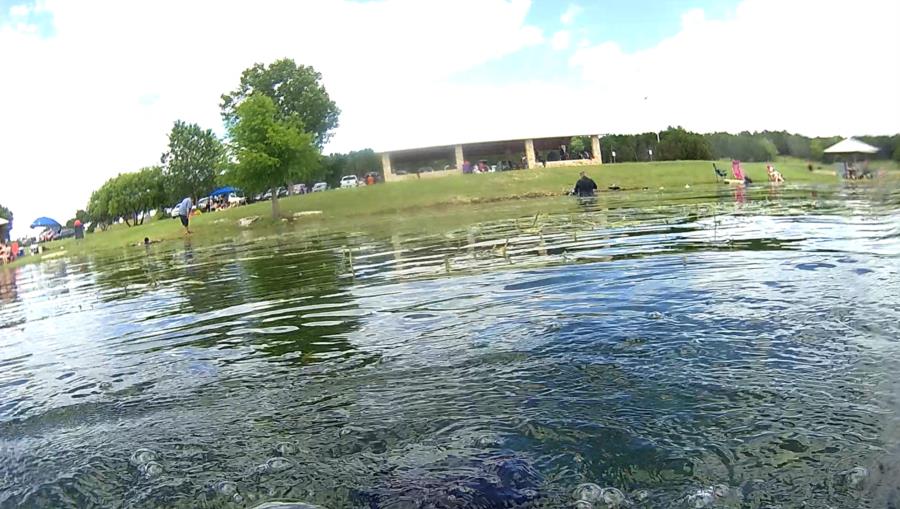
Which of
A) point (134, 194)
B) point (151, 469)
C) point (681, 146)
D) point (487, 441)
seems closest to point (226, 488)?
point (151, 469)

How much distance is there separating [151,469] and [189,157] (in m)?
80.6

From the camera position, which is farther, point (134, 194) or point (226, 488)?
point (134, 194)

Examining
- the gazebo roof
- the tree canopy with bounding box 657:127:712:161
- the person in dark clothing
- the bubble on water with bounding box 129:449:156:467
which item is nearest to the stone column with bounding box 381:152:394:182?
the tree canopy with bounding box 657:127:712:161

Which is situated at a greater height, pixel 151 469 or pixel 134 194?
pixel 134 194

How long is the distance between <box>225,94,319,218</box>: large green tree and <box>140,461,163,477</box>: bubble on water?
40.3 m

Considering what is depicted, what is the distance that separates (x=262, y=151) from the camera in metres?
44.1

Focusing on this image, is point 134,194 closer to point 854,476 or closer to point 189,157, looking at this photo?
point 189,157

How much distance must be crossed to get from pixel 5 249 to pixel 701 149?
55.9 meters

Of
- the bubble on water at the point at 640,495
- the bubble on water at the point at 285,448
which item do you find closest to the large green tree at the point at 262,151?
the bubble on water at the point at 285,448

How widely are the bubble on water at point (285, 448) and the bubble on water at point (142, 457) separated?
81 centimetres

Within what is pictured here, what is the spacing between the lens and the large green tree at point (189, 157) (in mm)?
77688

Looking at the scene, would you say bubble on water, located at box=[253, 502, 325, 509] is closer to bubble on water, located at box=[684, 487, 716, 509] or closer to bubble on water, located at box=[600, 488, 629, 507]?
bubble on water, located at box=[600, 488, 629, 507]

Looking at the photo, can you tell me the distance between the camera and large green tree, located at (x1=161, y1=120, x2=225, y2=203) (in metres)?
77.7

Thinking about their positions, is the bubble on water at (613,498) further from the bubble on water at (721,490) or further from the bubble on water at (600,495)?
the bubble on water at (721,490)
